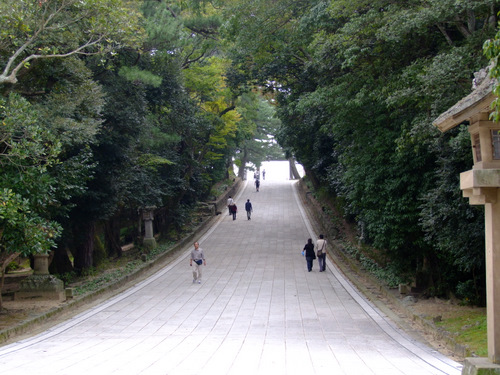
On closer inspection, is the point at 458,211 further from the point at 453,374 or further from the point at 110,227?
the point at 110,227

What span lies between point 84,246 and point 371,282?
37.0 feet

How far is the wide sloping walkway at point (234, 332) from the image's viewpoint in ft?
25.2

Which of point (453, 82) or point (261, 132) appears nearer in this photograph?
point (453, 82)

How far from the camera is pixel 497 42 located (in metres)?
5.11

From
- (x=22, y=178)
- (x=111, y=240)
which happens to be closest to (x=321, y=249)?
(x=22, y=178)

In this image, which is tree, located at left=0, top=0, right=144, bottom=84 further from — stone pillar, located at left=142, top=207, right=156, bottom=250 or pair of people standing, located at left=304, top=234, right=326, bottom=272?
stone pillar, located at left=142, top=207, right=156, bottom=250

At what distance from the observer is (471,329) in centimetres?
992

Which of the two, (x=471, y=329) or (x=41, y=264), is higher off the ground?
(x=41, y=264)

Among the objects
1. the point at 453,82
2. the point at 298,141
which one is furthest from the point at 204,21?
the point at 453,82

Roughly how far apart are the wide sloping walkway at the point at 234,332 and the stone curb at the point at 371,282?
0.39m

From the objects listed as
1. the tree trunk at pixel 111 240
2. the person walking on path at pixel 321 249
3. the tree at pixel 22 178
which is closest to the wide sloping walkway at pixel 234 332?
the person walking on path at pixel 321 249

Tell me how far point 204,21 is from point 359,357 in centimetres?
2024

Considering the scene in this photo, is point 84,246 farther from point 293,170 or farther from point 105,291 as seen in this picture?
point 293,170

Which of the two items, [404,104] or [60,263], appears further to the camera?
[60,263]
